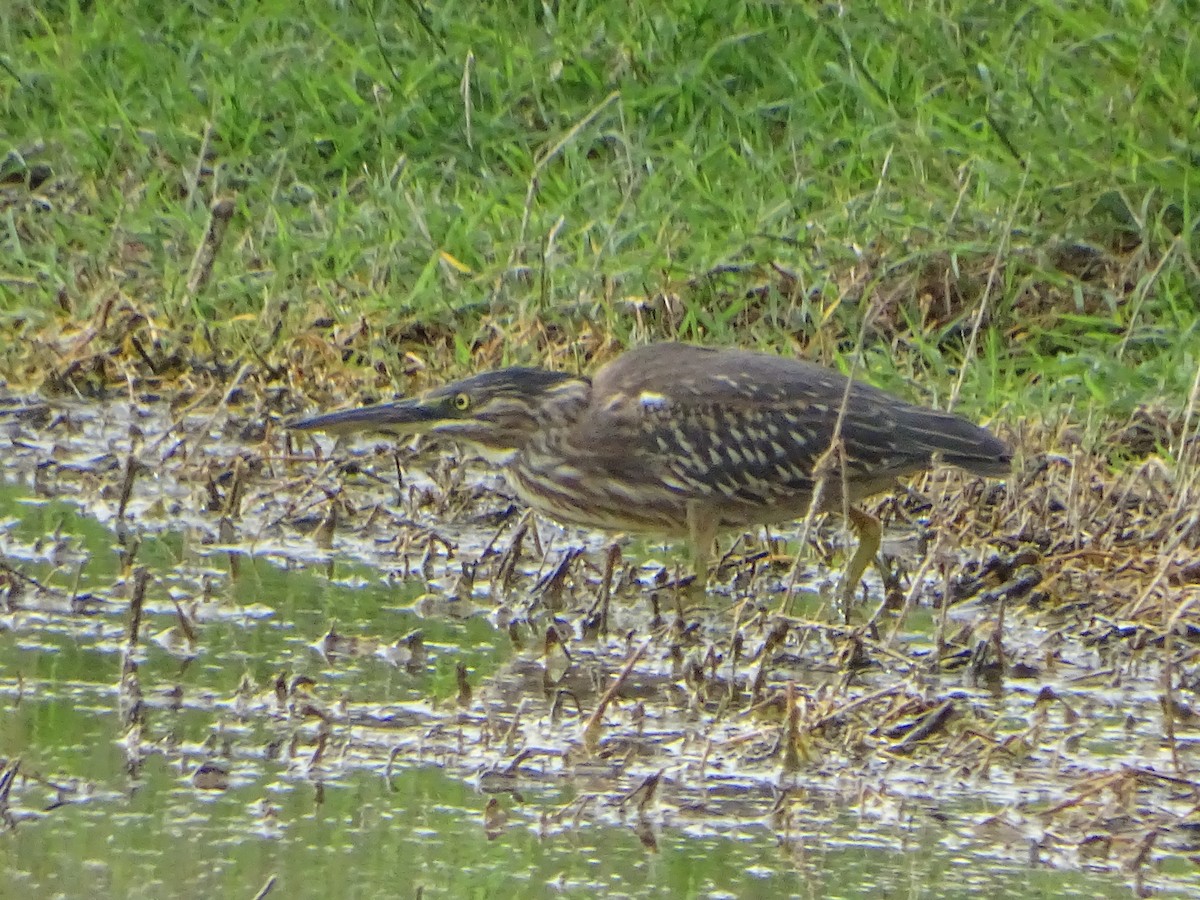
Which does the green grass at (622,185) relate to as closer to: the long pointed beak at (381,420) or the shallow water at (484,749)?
the long pointed beak at (381,420)

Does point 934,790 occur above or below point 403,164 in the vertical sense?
below

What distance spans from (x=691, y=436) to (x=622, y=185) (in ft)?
8.24

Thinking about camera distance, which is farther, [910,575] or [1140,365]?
[1140,365]

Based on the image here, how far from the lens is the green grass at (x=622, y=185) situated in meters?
8.01

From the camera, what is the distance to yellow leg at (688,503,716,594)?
6.39 metres

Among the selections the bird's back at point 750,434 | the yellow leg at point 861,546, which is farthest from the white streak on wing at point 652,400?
the yellow leg at point 861,546

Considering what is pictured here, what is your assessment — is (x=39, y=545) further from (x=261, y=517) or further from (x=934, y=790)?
(x=934, y=790)

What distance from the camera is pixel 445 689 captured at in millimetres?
5312

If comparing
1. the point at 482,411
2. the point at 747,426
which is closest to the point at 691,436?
the point at 747,426

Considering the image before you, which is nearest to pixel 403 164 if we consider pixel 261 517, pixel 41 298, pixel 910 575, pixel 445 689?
pixel 41 298

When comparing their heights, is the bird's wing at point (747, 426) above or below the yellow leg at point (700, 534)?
→ above

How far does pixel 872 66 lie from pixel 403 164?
1683mm

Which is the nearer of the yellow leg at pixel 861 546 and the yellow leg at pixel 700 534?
the yellow leg at pixel 861 546

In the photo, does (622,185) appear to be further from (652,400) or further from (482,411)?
(652,400)
